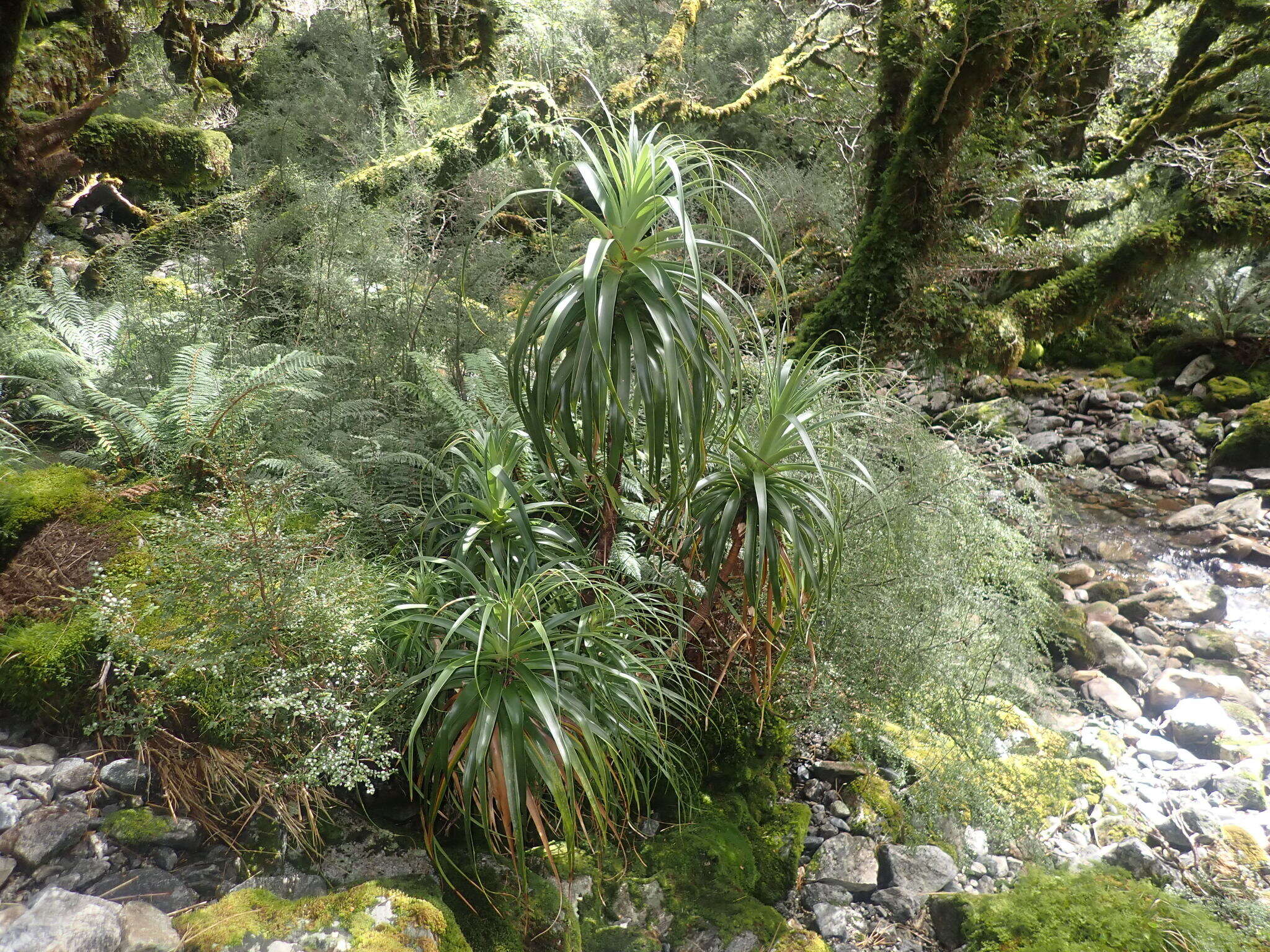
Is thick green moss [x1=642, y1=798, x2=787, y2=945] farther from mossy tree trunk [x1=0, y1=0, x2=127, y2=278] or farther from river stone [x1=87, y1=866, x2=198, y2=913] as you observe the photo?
mossy tree trunk [x1=0, y1=0, x2=127, y2=278]

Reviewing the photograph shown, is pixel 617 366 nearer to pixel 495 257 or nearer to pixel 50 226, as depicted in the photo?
A: pixel 495 257

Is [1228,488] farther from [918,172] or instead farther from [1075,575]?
[918,172]

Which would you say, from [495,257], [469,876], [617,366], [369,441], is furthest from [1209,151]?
[469,876]

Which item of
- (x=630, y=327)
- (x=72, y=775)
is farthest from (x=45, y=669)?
(x=630, y=327)

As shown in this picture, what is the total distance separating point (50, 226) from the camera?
6.31 metres

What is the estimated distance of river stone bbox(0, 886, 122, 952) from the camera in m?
1.68

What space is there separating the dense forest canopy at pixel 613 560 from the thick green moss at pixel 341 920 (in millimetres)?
13

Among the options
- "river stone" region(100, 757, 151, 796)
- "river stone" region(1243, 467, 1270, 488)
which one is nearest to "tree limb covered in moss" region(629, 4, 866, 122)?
"river stone" region(1243, 467, 1270, 488)

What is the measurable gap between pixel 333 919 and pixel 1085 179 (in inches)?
318

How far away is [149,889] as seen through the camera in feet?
6.73

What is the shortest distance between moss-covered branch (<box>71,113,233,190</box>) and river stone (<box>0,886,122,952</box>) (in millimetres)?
5010

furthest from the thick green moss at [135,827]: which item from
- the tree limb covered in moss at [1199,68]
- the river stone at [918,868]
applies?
the tree limb covered in moss at [1199,68]

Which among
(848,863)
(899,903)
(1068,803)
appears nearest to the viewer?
(899,903)

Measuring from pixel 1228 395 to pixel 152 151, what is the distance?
10711 mm
